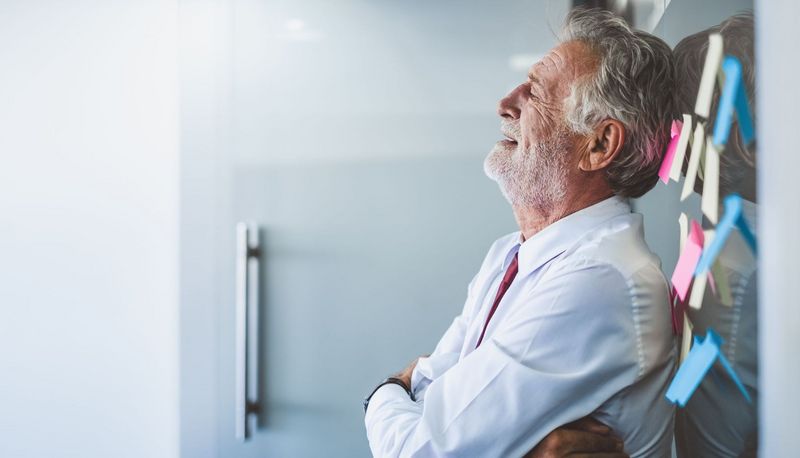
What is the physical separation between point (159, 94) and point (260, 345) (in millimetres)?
725

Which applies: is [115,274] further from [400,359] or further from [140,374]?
[400,359]

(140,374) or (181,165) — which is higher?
(181,165)

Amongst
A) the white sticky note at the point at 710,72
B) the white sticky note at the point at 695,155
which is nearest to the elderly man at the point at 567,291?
the white sticky note at the point at 695,155

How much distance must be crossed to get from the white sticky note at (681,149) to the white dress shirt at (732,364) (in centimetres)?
21

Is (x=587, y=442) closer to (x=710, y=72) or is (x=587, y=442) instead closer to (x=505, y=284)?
(x=505, y=284)

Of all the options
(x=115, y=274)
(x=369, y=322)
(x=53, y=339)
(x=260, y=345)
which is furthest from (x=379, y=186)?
(x=53, y=339)

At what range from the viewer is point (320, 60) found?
1.65m

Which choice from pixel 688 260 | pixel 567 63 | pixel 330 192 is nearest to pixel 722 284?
pixel 688 260

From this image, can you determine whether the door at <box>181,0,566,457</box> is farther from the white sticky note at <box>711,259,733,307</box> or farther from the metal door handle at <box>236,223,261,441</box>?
the white sticky note at <box>711,259,733,307</box>

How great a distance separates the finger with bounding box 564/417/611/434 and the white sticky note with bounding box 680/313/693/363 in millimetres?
142

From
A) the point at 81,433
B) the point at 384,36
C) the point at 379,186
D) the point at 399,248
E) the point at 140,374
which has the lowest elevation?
the point at 81,433

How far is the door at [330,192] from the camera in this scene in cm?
155

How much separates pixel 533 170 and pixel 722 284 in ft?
1.45

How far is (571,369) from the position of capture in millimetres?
812
